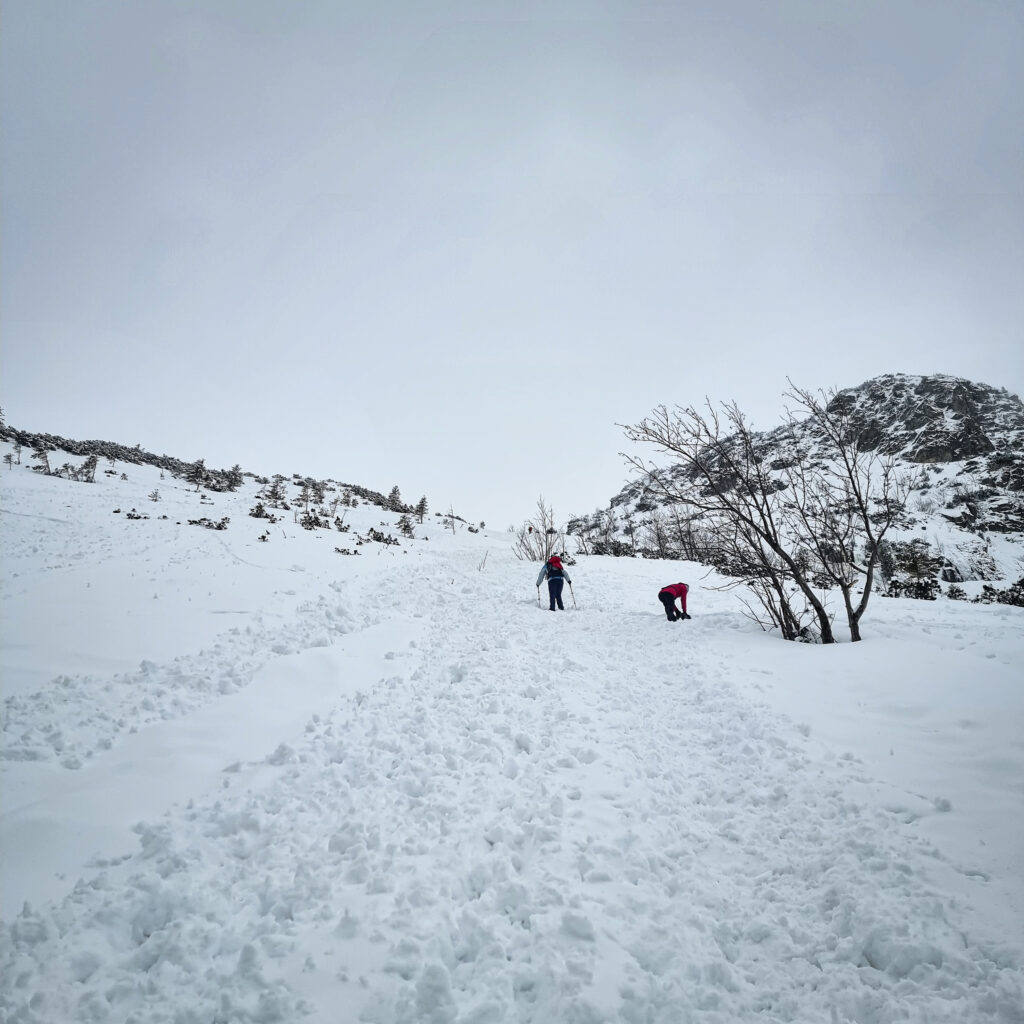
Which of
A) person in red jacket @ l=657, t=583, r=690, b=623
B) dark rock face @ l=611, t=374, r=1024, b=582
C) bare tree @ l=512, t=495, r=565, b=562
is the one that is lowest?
person in red jacket @ l=657, t=583, r=690, b=623

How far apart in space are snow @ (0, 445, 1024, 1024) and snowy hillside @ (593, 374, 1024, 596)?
4258mm

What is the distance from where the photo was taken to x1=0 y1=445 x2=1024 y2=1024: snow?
8.00ft

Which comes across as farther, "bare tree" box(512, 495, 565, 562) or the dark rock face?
the dark rock face

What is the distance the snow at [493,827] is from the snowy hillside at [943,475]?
14.0ft

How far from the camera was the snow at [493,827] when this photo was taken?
8.00 feet

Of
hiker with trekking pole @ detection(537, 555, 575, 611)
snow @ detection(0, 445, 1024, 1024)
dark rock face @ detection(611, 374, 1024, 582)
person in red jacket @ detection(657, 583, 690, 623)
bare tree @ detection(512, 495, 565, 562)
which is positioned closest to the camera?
snow @ detection(0, 445, 1024, 1024)

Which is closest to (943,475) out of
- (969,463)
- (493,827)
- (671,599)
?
(969,463)

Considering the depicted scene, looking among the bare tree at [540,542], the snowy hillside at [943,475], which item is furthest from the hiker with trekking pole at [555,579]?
the bare tree at [540,542]

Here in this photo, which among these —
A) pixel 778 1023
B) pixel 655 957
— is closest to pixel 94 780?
pixel 655 957

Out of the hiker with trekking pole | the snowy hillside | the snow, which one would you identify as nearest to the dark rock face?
the snowy hillside

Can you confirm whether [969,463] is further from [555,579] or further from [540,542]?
[555,579]

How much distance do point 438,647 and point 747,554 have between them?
6.80m

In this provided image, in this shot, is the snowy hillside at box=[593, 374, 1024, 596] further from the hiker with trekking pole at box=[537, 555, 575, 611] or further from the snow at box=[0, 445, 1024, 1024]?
the snow at box=[0, 445, 1024, 1024]

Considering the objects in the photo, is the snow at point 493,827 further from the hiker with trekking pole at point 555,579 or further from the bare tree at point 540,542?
the bare tree at point 540,542
